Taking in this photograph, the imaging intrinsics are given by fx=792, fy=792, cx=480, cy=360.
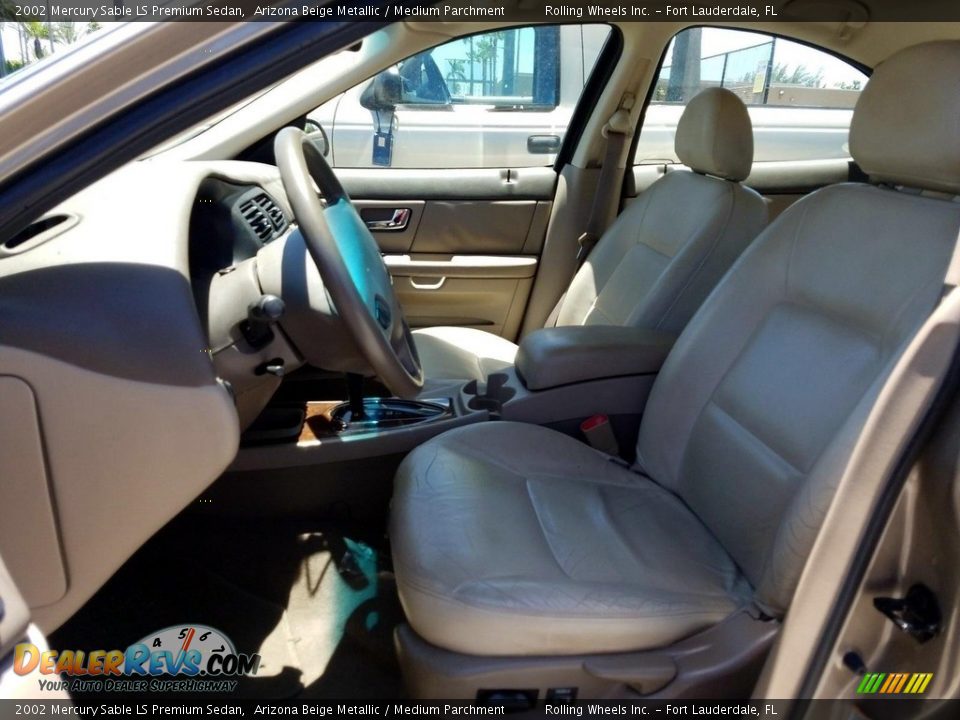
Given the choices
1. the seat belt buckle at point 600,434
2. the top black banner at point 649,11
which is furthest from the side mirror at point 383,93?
the seat belt buckle at point 600,434

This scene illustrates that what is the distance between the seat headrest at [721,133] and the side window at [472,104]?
0.71 meters

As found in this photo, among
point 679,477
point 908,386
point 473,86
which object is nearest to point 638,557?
point 679,477

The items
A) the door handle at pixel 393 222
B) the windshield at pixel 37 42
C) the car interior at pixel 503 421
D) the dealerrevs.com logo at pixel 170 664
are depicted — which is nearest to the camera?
the windshield at pixel 37 42

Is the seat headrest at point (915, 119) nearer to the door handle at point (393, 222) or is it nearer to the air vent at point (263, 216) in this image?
the air vent at point (263, 216)

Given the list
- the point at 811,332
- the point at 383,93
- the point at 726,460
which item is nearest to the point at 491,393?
the point at 726,460

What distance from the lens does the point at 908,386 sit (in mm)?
942

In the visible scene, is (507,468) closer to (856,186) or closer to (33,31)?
(856,186)

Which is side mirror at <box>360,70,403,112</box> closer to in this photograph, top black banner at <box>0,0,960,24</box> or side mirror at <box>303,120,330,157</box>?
side mirror at <box>303,120,330,157</box>

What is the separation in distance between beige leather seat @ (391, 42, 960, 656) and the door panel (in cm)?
119

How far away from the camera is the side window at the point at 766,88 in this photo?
8.70ft

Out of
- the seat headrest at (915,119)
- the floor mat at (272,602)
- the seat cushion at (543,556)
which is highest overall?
the seat headrest at (915,119)

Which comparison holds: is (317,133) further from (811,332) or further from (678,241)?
(811,332)

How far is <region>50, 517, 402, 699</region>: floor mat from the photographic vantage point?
162 cm

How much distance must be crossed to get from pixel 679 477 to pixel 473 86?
1621 millimetres
